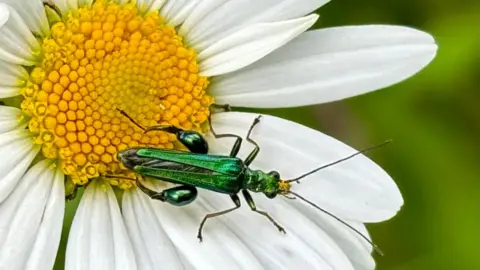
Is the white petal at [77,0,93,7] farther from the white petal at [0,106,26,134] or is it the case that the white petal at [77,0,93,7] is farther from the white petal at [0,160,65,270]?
the white petal at [0,160,65,270]

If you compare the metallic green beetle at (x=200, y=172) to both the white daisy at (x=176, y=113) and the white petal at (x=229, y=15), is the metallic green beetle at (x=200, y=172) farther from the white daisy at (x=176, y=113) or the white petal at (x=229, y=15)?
the white petal at (x=229, y=15)

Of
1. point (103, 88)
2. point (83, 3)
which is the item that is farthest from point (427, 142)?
point (83, 3)

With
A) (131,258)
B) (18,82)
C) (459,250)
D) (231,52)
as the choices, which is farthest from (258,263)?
(459,250)

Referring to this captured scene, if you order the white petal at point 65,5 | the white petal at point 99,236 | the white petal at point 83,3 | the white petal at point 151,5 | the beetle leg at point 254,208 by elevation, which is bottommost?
the white petal at point 99,236

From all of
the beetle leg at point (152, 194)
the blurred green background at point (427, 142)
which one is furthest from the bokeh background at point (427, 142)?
the beetle leg at point (152, 194)

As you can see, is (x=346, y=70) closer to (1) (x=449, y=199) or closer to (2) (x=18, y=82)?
(2) (x=18, y=82)

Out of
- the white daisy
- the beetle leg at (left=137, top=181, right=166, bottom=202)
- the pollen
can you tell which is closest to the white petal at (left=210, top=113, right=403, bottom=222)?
the white daisy

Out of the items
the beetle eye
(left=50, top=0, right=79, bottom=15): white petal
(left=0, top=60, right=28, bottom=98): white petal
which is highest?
(left=50, top=0, right=79, bottom=15): white petal
